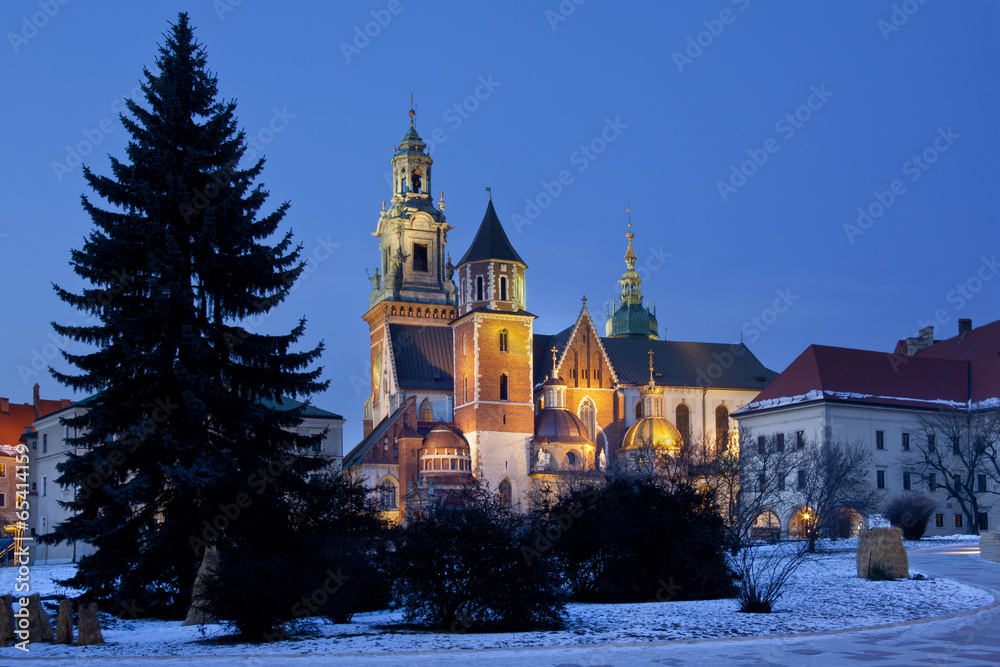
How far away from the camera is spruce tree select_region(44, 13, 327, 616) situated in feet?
63.7

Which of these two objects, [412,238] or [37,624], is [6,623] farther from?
[412,238]

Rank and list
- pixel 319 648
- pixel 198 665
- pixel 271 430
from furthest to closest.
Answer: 1. pixel 271 430
2. pixel 319 648
3. pixel 198 665

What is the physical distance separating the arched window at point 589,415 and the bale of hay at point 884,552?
48368 mm

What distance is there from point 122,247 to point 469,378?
4563 centimetres

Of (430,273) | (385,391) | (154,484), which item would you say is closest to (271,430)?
(154,484)

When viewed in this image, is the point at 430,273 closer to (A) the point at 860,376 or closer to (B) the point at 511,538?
(A) the point at 860,376

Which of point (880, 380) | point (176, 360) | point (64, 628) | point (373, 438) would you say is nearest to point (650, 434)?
point (880, 380)

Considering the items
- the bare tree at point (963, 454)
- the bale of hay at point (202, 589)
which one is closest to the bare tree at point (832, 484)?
the bare tree at point (963, 454)

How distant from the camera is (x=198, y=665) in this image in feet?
41.5

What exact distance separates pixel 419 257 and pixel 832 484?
4590 cm

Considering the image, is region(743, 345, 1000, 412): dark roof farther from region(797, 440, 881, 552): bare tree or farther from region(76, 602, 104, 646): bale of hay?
region(76, 602, 104, 646): bale of hay

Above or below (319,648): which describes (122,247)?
above

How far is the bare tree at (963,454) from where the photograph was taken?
5175cm

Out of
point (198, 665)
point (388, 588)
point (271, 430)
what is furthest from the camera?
point (271, 430)
